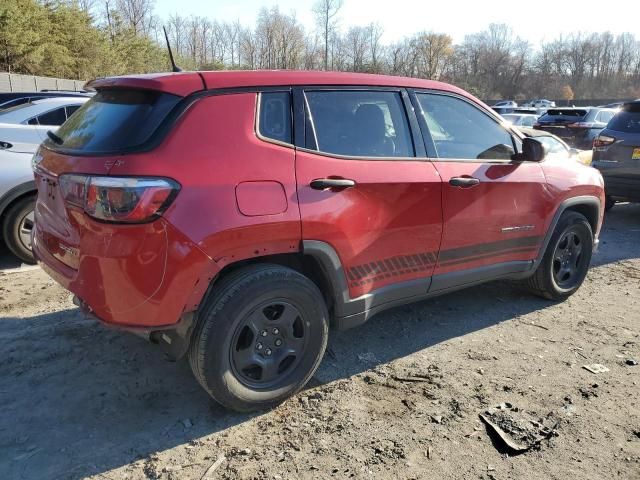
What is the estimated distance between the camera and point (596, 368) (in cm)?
364

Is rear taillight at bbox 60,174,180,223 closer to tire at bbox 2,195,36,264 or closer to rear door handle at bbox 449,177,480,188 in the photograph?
rear door handle at bbox 449,177,480,188

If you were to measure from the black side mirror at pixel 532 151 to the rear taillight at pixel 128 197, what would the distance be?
2721mm

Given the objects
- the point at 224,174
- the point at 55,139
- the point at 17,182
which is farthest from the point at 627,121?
the point at 17,182

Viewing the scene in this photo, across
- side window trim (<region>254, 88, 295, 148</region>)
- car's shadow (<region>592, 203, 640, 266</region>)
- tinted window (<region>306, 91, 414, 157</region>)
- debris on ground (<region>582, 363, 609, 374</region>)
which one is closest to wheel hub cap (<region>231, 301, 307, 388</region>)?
side window trim (<region>254, 88, 295, 148</region>)

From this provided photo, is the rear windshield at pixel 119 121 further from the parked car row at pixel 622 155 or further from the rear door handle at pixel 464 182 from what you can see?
the parked car row at pixel 622 155

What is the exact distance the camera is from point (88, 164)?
8.56 feet

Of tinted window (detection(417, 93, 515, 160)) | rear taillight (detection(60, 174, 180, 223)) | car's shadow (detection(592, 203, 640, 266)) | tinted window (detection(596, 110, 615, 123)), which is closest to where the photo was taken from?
rear taillight (detection(60, 174, 180, 223))

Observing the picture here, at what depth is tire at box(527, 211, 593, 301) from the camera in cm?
456

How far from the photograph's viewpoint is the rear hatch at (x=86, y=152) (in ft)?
8.49

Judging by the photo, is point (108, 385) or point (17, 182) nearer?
point (108, 385)

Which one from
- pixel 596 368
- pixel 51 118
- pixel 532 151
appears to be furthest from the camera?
pixel 51 118

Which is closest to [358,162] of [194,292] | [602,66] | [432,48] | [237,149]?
[237,149]

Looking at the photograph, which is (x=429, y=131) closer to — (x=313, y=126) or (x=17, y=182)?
(x=313, y=126)

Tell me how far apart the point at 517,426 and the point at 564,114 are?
53.5 feet
